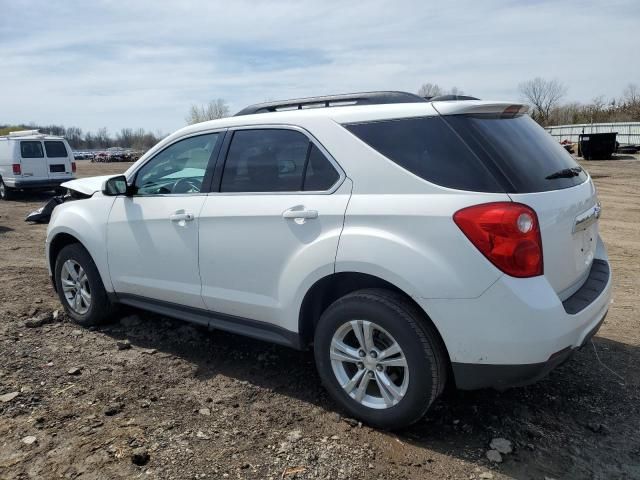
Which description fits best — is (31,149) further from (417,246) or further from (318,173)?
(417,246)

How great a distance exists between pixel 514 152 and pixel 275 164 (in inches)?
56.9

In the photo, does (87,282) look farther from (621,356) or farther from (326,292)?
(621,356)

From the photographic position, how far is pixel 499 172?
2.77 meters

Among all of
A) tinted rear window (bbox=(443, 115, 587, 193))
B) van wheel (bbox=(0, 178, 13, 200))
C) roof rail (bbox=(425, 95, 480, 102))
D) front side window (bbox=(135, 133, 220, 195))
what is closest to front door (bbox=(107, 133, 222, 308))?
front side window (bbox=(135, 133, 220, 195))

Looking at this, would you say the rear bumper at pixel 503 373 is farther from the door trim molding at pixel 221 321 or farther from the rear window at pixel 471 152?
the door trim molding at pixel 221 321

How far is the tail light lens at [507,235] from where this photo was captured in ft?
8.64

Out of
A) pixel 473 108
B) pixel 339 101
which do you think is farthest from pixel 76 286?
pixel 473 108

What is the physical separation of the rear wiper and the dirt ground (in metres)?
1.40

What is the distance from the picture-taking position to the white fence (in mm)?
43278

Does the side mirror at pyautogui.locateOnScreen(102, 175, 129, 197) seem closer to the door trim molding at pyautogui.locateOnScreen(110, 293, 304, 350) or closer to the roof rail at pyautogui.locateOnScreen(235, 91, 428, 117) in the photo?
the door trim molding at pyautogui.locateOnScreen(110, 293, 304, 350)

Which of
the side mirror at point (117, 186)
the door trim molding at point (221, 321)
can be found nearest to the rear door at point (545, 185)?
the door trim molding at point (221, 321)

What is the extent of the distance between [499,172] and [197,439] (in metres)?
2.19

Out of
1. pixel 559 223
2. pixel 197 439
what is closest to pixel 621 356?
pixel 559 223

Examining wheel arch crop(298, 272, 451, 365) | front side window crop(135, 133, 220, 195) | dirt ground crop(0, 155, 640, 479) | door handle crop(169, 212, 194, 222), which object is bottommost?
dirt ground crop(0, 155, 640, 479)
